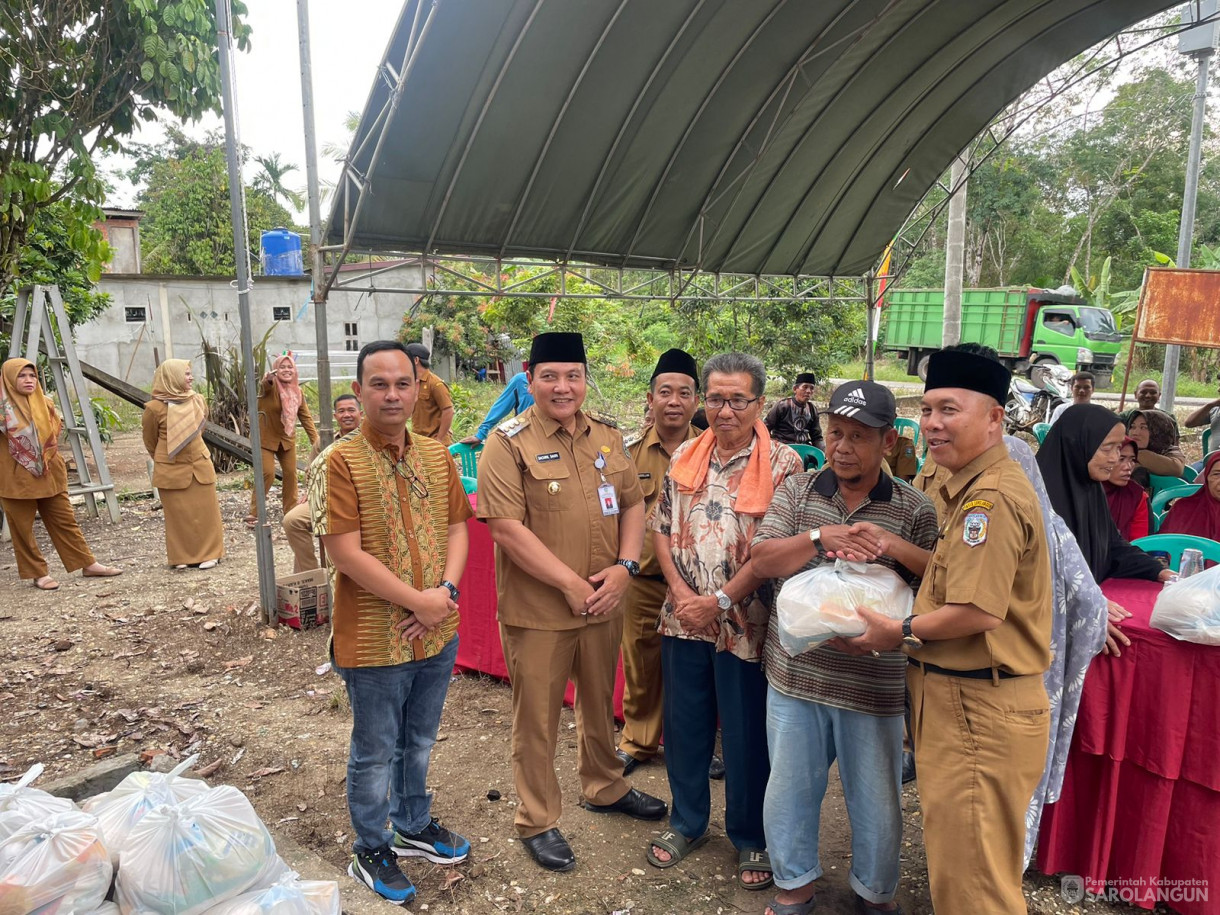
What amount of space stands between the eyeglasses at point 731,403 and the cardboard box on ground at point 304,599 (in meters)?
3.86

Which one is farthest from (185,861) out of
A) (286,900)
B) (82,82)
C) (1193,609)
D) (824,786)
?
(82,82)

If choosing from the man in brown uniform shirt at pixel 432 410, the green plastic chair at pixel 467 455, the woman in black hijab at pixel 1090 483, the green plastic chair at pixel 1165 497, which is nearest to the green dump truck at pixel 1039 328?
the green plastic chair at pixel 1165 497

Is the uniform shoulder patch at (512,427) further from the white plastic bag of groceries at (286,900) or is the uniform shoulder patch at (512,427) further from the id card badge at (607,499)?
the white plastic bag of groceries at (286,900)

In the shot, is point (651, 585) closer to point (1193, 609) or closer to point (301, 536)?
point (1193, 609)

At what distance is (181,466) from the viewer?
7.20 meters

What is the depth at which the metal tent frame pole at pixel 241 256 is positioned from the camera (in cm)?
505

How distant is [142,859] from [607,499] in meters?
1.83

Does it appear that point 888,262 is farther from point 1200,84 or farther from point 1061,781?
point 1061,781

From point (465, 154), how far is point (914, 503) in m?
4.45

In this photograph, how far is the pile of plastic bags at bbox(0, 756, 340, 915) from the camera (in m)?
1.92

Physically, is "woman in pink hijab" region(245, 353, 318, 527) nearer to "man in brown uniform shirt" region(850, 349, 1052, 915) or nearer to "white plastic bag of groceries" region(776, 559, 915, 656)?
"white plastic bag of groceries" region(776, 559, 915, 656)

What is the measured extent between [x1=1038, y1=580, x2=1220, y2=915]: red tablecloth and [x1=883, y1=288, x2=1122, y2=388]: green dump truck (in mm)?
18790

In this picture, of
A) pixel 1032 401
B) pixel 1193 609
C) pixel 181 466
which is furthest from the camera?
pixel 1032 401

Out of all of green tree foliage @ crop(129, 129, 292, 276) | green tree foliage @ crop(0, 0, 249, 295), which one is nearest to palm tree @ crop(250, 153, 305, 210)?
green tree foliage @ crop(129, 129, 292, 276)
